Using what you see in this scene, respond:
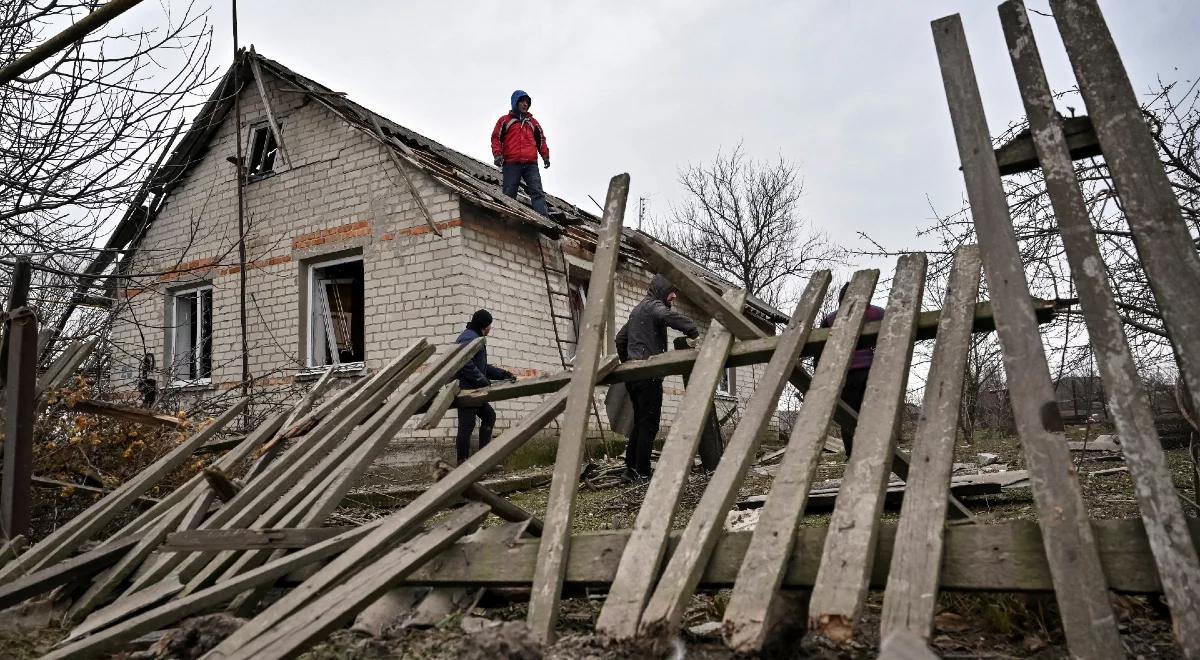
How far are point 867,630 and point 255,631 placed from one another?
1.75 meters

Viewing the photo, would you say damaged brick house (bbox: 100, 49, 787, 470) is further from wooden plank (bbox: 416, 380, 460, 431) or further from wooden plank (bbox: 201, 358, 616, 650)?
wooden plank (bbox: 201, 358, 616, 650)

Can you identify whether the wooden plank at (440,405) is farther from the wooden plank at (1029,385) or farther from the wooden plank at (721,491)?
the wooden plank at (1029,385)

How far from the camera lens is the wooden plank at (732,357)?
7.51 ft


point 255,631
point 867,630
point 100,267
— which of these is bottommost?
point 867,630

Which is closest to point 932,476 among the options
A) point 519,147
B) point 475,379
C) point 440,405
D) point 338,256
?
point 440,405

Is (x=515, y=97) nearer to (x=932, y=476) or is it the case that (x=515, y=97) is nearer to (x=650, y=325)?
(x=650, y=325)

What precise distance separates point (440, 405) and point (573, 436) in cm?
95

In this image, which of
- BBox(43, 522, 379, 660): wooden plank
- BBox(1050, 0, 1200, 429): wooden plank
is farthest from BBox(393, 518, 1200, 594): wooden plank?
BBox(43, 522, 379, 660): wooden plank

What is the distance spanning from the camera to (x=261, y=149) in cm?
1115

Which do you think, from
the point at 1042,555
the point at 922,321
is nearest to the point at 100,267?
the point at 922,321

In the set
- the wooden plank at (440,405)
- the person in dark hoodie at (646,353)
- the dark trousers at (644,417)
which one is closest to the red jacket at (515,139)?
the person in dark hoodie at (646,353)

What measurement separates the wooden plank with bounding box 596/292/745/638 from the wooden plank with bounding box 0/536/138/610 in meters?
2.25

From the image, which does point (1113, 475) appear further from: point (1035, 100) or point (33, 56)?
point (33, 56)

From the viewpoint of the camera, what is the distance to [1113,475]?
5.65 metres
